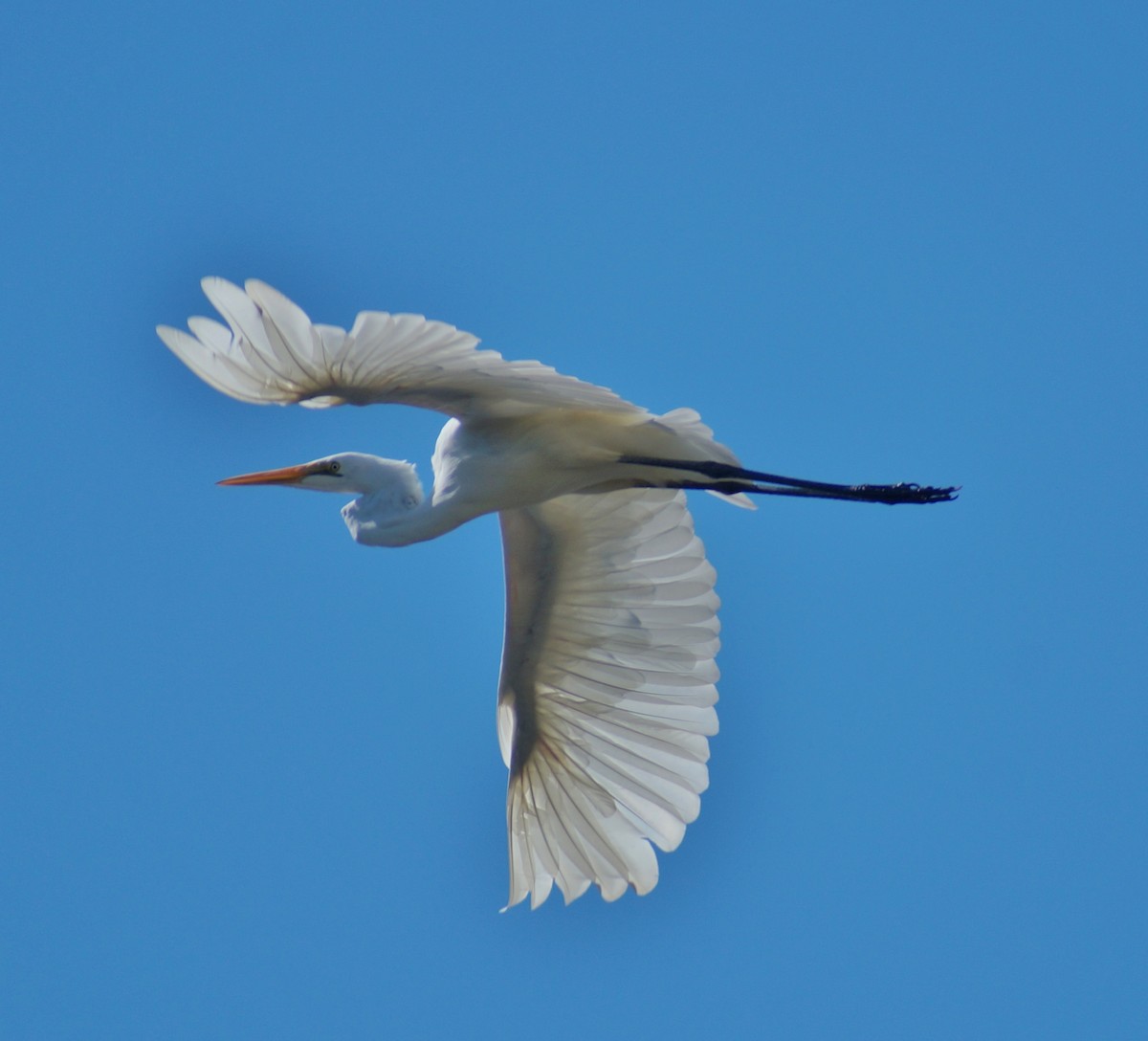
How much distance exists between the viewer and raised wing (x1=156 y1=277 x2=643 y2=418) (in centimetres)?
480

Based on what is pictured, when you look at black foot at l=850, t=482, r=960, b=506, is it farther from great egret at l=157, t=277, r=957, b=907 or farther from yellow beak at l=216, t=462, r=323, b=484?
yellow beak at l=216, t=462, r=323, b=484

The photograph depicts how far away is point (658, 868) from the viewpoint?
6828 mm

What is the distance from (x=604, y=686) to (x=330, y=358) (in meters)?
2.55

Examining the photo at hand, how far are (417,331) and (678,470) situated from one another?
1905 millimetres

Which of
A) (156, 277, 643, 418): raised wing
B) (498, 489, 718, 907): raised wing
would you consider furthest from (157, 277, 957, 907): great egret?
(156, 277, 643, 418): raised wing

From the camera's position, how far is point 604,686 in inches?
281

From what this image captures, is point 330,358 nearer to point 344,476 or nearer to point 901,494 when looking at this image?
point 344,476

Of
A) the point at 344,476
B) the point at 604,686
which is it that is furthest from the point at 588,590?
the point at 344,476

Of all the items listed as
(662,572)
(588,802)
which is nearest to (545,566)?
(662,572)

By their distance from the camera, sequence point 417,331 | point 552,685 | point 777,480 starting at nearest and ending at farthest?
1. point 417,331
2. point 777,480
3. point 552,685

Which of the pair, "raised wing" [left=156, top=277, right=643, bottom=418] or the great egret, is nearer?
"raised wing" [left=156, top=277, right=643, bottom=418]

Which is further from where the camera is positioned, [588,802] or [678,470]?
[588,802]

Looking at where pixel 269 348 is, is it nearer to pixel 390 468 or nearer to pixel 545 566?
pixel 390 468

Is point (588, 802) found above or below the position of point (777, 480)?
below
